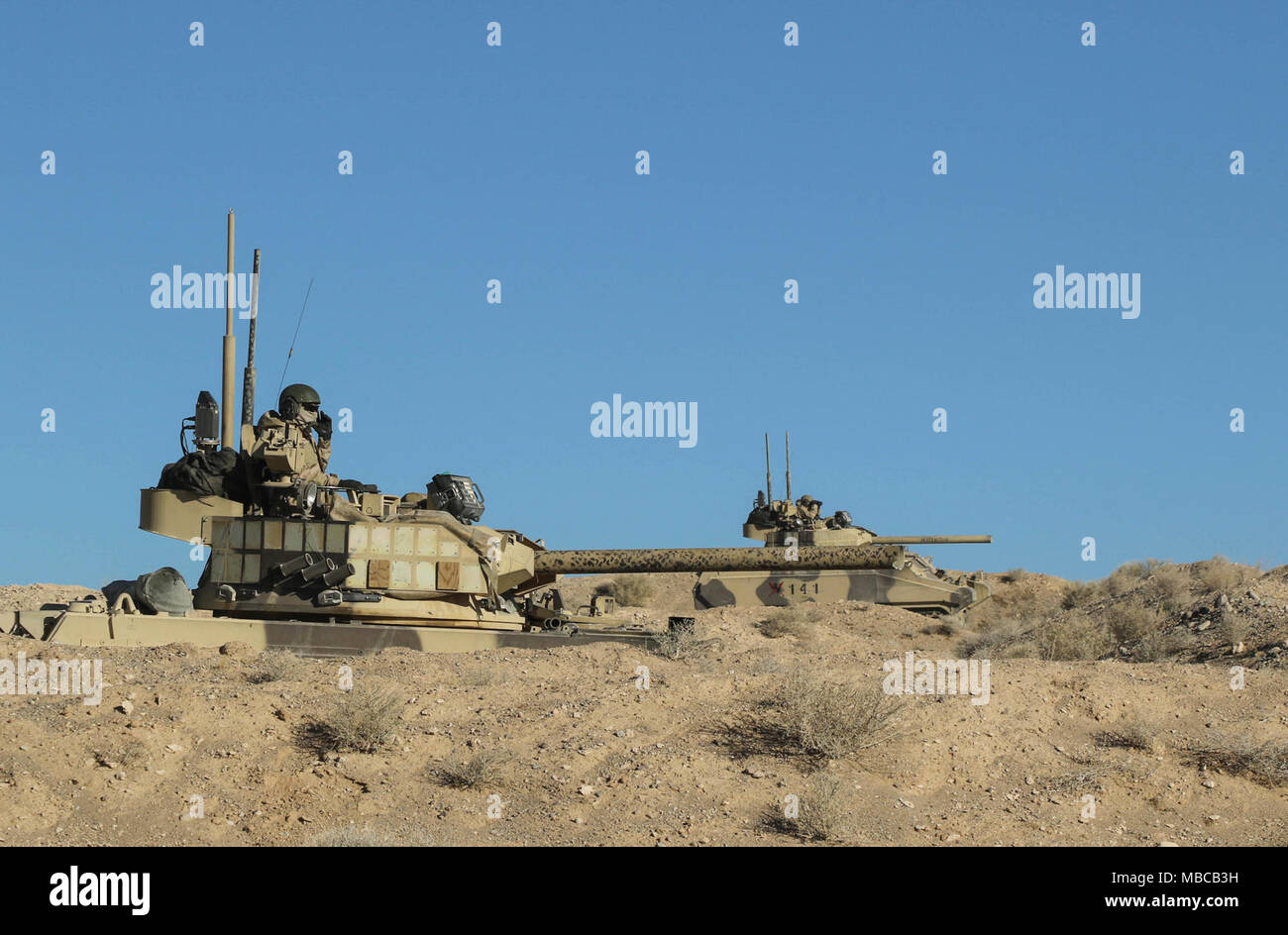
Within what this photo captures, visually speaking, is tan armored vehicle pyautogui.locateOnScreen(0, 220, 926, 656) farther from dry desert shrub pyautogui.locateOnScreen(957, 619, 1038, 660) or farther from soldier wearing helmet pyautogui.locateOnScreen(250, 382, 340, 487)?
dry desert shrub pyautogui.locateOnScreen(957, 619, 1038, 660)

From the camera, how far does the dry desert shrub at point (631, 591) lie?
43.7 m

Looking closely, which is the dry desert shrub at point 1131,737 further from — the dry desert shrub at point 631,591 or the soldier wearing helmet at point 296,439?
the dry desert shrub at point 631,591

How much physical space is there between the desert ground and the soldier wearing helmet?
3683mm

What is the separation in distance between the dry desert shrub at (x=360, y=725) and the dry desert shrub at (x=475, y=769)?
0.70 metres

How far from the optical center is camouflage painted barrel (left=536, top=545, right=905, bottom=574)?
19.7 meters

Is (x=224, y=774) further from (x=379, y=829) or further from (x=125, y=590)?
(x=125, y=590)

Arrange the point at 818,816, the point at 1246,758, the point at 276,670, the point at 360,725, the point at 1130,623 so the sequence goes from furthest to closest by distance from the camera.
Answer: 1. the point at 1130,623
2. the point at 276,670
3. the point at 360,725
4. the point at 1246,758
5. the point at 818,816

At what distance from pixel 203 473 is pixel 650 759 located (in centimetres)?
913

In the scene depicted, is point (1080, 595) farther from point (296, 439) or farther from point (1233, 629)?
point (296, 439)

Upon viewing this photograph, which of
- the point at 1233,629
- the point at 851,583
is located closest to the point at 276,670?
the point at 1233,629

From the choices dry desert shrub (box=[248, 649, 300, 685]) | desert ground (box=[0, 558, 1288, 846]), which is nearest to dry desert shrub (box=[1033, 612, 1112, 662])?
desert ground (box=[0, 558, 1288, 846])

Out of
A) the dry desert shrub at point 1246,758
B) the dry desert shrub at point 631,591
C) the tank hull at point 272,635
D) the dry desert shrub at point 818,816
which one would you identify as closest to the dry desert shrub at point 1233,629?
the dry desert shrub at point 1246,758

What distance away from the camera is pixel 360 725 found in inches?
460
